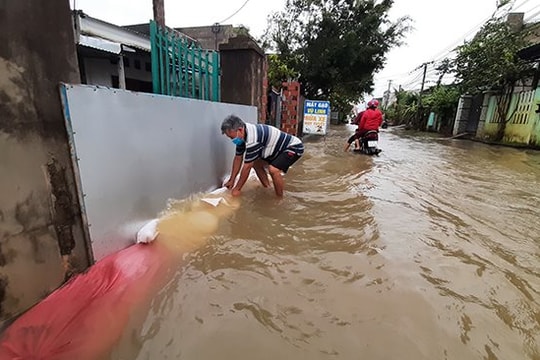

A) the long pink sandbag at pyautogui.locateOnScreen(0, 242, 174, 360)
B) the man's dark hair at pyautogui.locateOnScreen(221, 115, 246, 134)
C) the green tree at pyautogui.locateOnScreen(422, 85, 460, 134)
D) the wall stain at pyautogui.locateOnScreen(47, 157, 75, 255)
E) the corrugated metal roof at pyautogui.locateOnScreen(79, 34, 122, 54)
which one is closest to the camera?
the long pink sandbag at pyautogui.locateOnScreen(0, 242, 174, 360)

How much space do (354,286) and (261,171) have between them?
7.73ft

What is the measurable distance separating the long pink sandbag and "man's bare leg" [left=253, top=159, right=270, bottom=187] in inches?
85.2

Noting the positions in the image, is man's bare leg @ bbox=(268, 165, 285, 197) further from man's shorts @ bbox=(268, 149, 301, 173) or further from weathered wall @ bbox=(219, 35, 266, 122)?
weathered wall @ bbox=(219, 35, 266, 122)

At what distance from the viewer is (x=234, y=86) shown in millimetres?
4820

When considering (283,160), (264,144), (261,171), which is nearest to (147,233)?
(264,144)

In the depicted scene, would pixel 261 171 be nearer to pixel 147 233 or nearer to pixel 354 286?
pixel 147 233

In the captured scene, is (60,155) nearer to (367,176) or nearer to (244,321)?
(244,321)

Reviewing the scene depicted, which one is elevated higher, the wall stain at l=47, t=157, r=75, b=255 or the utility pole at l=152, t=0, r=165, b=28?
the utility pole at l=152, t=0, r=165, b=28

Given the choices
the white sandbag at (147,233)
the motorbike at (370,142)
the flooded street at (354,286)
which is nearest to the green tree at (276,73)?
the motorbike at (370,142)

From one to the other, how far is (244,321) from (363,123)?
709cm

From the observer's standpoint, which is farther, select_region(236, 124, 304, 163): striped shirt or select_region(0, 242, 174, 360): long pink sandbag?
select_region(236, 124, 304, 163): striped shirt

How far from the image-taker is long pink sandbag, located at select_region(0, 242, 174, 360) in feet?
4.36

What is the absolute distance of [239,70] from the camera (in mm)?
4766

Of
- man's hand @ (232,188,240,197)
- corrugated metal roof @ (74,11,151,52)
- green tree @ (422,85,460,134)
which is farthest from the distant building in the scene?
green tree @ (422,85,460,134)
